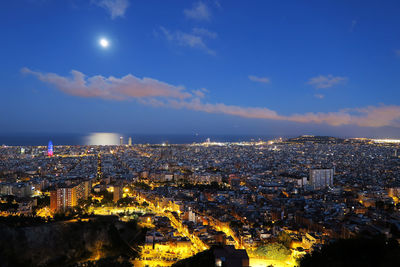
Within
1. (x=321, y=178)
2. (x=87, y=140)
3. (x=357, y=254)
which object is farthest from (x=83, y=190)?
(x=87, y=140)

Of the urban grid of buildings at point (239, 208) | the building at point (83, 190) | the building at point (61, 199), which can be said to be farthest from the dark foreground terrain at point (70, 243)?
the building at point (83, 190)

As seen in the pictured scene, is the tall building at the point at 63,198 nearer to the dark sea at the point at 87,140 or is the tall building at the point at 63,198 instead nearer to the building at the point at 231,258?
the building at the point at 231,258

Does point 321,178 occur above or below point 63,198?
above

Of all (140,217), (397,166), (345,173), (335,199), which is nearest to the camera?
(140,217)

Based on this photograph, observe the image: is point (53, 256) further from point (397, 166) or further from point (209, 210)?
point (397, 166)

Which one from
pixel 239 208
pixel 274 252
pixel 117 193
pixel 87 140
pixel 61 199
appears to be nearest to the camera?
pixel 274 252

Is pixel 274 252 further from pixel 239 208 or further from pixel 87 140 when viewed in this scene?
pixel 87 140

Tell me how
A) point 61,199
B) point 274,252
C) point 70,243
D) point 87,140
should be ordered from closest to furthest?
point 274,252, point 70,243, point 61,199, point 87,140

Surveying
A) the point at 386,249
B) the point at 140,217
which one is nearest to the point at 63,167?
the point at 140,217

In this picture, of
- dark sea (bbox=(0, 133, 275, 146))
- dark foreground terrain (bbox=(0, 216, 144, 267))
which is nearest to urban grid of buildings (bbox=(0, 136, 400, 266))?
dark foreground terrain (bbox=(0, 216, 144, 267))
